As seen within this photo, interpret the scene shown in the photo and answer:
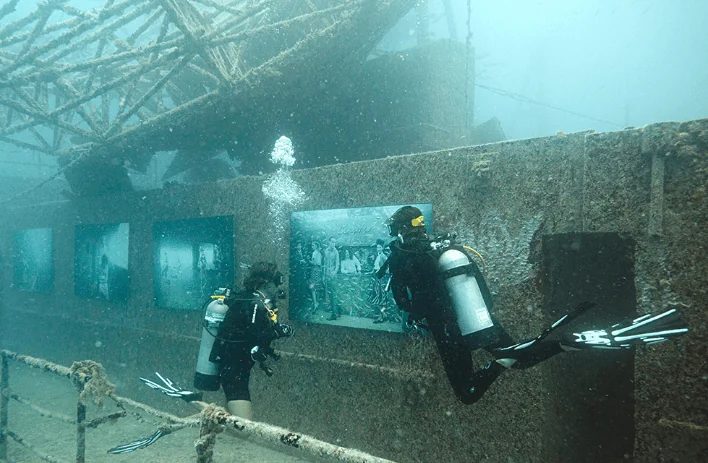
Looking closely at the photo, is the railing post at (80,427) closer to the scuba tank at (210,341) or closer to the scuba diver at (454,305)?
the scuba tank at (210,341)

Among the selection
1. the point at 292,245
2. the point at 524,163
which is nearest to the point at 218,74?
the point at 292,245

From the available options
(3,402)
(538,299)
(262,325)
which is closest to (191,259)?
(3,402)

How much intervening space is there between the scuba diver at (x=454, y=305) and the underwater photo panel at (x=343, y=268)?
90 centimetres

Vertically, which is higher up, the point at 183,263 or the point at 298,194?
the point at 298,194

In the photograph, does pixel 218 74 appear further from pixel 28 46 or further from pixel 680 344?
pixel 680 344

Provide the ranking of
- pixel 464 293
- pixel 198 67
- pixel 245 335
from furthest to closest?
1. pixel 198 67
2. pixel 245 335
3. pixel 464 293

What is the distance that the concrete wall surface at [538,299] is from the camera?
3008mm

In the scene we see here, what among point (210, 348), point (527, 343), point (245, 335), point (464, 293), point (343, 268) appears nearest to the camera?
point (527, 343)

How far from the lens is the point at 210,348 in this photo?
4379mm

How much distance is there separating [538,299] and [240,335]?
118 inches

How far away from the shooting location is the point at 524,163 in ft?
12.2

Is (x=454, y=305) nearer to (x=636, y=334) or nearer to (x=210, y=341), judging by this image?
(x=636, y=334)

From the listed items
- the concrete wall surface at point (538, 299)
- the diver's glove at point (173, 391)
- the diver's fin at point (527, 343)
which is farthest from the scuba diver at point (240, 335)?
the diver's fin at point (527, 343)

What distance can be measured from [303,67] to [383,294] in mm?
3761
